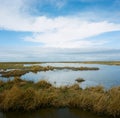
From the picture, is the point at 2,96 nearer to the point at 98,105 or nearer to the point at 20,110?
the point at 20,110

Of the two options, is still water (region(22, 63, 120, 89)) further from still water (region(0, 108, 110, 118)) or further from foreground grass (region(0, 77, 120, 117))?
still water (region(0, 108, 110, 118))

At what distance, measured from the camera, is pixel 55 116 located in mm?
11914

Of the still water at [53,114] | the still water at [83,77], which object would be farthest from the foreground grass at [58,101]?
the still water at [83,77]

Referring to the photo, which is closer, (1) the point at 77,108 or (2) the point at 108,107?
(2) the point at 108,107

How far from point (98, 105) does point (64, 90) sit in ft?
17.9

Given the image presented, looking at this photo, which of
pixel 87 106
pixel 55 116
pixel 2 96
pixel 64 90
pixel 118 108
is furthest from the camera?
pixel 64 90

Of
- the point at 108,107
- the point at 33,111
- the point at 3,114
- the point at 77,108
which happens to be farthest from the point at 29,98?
the point at 108,107

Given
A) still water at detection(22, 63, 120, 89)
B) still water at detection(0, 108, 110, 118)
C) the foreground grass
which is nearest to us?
the foreground grass

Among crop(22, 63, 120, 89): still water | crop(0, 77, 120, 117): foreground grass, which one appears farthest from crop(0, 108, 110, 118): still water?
crop(22, 63, 120, 89): still water

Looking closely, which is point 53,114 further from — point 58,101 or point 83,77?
point 83,77

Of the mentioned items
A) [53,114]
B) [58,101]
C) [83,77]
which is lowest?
[53,114]

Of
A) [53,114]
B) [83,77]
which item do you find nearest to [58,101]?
[53,114]

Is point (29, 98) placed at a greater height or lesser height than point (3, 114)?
greater

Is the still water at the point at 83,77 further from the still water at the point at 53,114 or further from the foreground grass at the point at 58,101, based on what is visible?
the still water at the point at 53,114
